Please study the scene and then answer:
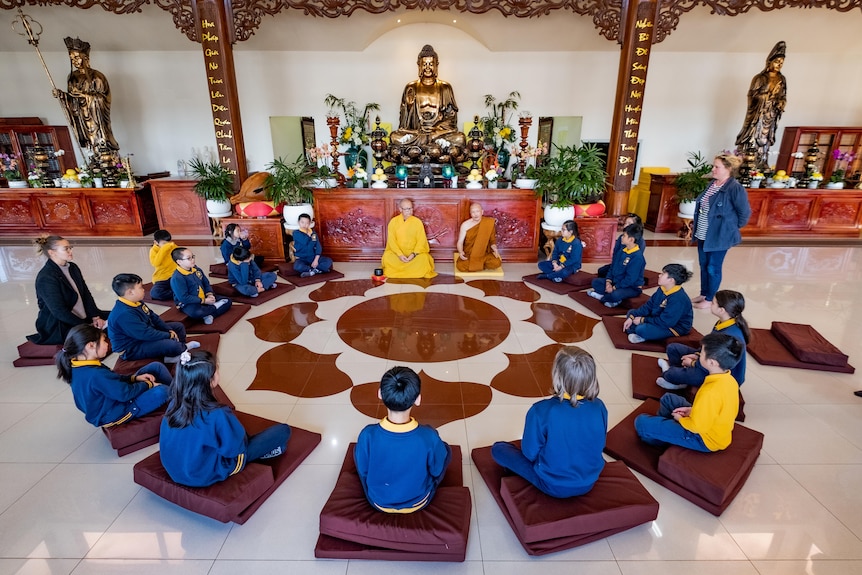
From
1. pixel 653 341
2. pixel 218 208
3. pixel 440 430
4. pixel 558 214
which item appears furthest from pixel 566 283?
pixel 218 208

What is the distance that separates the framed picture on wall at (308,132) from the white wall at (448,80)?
13 cm

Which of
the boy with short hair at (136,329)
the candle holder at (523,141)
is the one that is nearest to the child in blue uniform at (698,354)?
the boy with short hair at (136,329)

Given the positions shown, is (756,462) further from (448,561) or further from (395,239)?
(395,239)

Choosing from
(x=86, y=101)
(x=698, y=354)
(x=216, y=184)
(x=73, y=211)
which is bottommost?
(x=698, y=354)

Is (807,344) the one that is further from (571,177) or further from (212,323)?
(212,323)

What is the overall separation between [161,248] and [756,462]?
5430mm

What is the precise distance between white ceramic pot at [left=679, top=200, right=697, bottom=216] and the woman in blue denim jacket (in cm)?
306

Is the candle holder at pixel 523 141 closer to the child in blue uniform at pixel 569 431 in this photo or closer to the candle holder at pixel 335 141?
the candle holder at pixel 335 141

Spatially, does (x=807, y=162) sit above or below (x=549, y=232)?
above

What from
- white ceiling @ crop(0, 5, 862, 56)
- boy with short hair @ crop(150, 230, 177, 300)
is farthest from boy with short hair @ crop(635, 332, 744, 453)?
white ceiling @ crop(0, 5, 862, 56)

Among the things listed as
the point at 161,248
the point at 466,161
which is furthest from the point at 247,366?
the point at 466,161

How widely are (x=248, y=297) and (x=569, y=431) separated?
4.03 m

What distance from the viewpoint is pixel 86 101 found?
312 inches

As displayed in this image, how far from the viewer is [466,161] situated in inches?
300
